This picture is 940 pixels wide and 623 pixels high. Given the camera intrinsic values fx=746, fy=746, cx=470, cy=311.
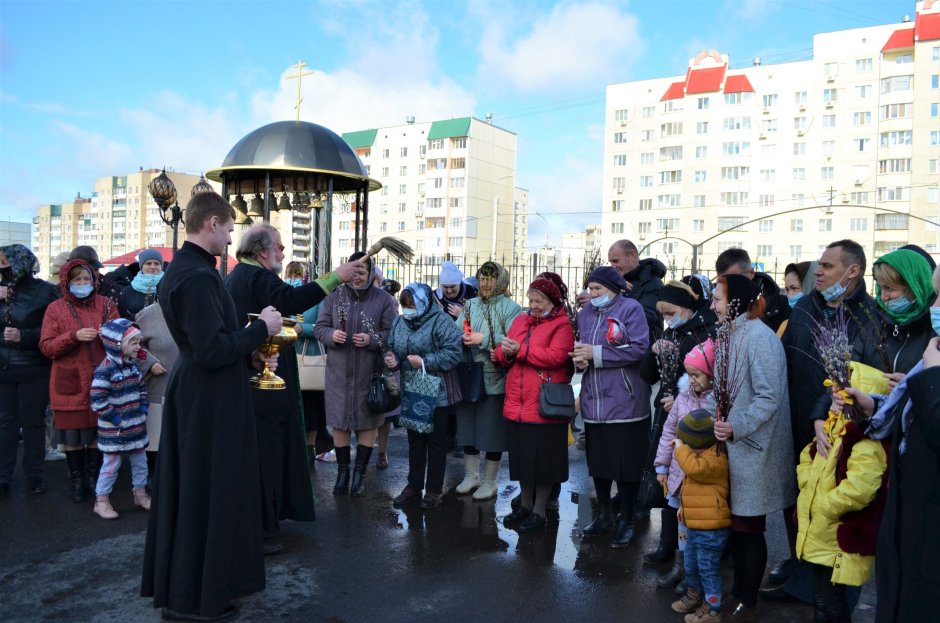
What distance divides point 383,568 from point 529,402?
5.81 feet

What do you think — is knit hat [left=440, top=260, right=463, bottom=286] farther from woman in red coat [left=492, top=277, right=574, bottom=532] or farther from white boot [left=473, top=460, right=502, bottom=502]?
white boot [left=473, top=460, right=502, bottom=502]

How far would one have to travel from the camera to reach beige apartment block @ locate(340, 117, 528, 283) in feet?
280

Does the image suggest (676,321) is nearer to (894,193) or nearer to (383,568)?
(383,568)

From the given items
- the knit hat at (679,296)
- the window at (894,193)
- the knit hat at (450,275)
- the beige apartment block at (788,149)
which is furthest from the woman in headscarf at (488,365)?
the window at (894,193)

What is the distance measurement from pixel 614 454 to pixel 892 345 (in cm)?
223

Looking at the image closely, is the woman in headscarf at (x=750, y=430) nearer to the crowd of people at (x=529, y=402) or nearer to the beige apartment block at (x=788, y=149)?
the crowd of people at (x=529, y=402)

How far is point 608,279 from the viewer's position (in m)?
5.90

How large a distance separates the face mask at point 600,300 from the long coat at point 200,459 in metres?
2.77

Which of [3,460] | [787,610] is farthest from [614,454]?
[3,460]

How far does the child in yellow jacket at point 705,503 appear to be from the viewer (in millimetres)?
4340

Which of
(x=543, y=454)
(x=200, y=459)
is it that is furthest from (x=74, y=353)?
(x=543, y=454)

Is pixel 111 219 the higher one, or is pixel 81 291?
pixel 111 219

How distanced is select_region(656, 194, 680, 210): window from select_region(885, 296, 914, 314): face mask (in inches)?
3106

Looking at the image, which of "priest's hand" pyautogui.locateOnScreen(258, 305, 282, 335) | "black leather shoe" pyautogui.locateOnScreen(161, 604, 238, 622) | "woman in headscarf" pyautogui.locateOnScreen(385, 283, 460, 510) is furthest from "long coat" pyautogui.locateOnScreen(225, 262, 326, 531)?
"woman in headscarf" pyautogui.locateOnScreen(385, 283, 460, 510)
